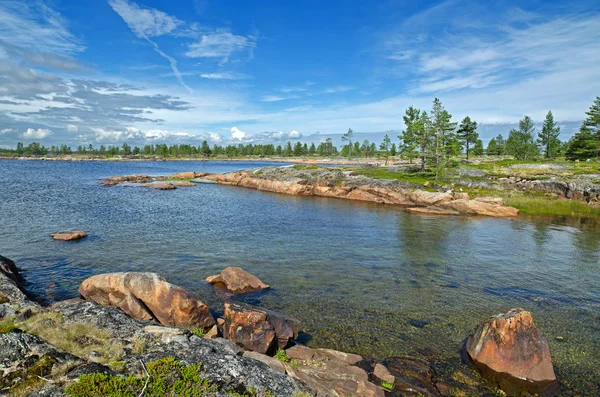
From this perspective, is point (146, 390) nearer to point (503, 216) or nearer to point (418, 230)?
point (418, 230)

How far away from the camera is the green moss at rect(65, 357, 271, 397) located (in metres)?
7.96

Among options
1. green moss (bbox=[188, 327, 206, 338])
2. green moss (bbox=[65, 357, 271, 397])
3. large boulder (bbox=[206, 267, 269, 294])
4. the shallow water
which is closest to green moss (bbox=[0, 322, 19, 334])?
green moss (bbox=[65, 357, 271, 397])

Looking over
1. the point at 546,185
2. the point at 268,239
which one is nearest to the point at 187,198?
the point at 268,239

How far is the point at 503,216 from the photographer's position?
5425 centimetres

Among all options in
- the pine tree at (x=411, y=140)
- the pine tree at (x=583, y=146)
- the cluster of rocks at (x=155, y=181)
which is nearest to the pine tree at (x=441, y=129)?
the pine tree at (x=411, y=140)

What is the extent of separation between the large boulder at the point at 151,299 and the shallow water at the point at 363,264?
3.25 meters

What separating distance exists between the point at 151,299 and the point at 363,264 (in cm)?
1755

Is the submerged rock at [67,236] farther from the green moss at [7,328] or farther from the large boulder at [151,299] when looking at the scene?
the green moss at [7,328]

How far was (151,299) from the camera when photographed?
17.9m

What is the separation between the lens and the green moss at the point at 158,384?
7.96 meters

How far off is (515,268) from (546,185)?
151 feet

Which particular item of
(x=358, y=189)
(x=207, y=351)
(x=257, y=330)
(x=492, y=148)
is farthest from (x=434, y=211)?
(x=492, y=148)

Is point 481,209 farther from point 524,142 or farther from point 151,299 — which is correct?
point 524,142

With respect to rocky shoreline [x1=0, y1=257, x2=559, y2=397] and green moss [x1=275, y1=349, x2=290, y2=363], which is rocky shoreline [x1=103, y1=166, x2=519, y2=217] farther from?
green moss [x1=275, y1=349, x2=290, y2=363]
